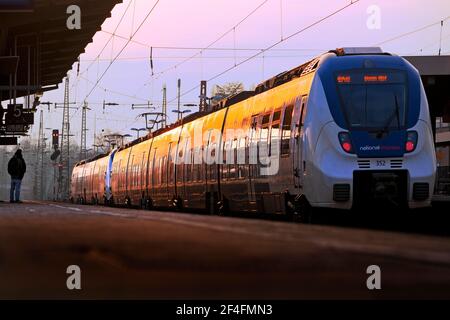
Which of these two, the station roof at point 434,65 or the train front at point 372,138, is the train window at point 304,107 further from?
the station roof at point 434,65

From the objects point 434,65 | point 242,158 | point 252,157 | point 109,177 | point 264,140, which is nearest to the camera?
point 264,140

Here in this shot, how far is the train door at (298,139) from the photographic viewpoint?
1401 cm

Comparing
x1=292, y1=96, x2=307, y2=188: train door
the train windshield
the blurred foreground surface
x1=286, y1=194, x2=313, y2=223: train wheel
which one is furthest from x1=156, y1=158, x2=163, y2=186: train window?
the blurred foreground surface

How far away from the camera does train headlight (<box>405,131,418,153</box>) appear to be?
528 inches

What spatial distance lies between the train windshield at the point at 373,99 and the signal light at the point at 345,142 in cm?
23

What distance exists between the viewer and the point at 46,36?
32750 millimetres

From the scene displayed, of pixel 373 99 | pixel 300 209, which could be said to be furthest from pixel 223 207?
pixel 373 99

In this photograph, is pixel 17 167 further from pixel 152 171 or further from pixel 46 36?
pixel 46 36

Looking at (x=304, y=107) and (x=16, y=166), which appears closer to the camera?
(x=304, y=107)

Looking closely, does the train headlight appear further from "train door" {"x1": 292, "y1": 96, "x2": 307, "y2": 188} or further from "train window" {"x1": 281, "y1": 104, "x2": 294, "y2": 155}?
"train window" {"x1": 281, "y1": 104, "x2": 294, "y2": 155}

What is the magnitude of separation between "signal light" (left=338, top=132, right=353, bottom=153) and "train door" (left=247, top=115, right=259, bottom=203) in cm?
427

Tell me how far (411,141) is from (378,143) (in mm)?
626

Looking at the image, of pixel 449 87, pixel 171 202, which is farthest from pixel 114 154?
pixel 449 87

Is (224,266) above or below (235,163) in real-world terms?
below
